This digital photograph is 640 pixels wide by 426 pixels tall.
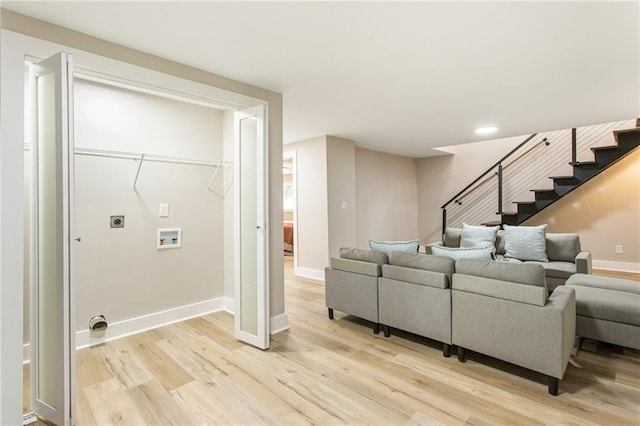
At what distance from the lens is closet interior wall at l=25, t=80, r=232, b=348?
2781mm

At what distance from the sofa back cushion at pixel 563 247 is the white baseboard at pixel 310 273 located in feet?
10.3

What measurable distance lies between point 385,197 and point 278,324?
434 cm

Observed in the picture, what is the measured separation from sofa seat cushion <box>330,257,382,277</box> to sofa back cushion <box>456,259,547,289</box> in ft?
2.42

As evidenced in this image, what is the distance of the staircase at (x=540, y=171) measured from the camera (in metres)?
4.79

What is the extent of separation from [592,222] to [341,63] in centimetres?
564

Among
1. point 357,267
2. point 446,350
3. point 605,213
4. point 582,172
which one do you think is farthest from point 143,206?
point 605,213

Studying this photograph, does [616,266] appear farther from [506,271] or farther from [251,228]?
[251,228]

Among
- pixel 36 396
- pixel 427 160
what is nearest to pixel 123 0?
pixel 36 396

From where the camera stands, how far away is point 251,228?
2857mm

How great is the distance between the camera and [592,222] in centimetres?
552

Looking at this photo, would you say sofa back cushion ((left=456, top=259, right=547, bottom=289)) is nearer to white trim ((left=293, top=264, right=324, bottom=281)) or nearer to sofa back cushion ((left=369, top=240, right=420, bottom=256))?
sofa back cushion ((left=369, top=240, right=420, bottom=256))

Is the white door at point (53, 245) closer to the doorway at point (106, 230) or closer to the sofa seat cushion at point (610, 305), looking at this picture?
the doorway at point (106, 230)

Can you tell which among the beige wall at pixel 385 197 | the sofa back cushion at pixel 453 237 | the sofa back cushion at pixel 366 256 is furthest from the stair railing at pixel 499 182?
the sofa back cushion at pixel 366 256

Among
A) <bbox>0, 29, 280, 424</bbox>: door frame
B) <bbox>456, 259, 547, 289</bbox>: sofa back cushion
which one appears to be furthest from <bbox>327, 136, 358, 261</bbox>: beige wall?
<bbox>0, 29, 280, 424</bbox>: door frame
